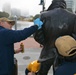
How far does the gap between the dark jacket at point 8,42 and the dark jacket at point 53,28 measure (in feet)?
0.92

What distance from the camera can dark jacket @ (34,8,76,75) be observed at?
318 cm

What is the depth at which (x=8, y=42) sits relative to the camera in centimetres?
301

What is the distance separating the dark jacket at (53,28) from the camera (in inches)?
125

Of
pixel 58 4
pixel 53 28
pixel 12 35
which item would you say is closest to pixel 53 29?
pixel 53 28

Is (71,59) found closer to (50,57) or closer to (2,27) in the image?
→ (50,57)

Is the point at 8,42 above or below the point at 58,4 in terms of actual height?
below

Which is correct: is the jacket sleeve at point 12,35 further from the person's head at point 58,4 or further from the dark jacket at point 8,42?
the person's head at point 58,4

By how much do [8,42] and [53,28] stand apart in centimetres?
67

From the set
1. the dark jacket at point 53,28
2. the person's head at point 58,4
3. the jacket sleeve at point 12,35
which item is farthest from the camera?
the person's head at point 58,4

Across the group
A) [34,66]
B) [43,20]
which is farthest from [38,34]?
[34,66]

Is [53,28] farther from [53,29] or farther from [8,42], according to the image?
[8,42]

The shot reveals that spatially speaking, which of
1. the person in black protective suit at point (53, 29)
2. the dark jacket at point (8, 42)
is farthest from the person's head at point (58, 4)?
the dark jacket at point (8, 42)

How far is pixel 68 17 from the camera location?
126 inches

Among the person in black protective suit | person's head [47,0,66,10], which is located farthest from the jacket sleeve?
person's head [47,0,66,10]
